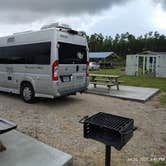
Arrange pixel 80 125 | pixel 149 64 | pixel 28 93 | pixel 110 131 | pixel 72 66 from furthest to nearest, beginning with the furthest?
pixel 149 64
pixel 28 93
pixel 72 66
pixel 80 125
pixel 110 131

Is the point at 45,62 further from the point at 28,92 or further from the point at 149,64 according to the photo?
the point at 149,64

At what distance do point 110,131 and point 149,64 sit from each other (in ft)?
60.7

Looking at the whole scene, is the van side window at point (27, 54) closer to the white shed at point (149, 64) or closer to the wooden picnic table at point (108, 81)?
the wooden picnic table at point (108, 81)

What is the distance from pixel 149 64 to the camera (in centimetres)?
1912

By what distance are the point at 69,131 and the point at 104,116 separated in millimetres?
1717

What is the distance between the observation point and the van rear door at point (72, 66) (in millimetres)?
5625

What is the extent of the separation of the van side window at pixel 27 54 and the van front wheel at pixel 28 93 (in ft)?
2.72

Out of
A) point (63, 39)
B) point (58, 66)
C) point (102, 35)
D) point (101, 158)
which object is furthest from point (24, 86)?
point (102, 35)

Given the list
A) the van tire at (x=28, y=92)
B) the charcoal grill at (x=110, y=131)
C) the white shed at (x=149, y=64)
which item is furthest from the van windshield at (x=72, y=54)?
the white shed at (x=149, y=64)

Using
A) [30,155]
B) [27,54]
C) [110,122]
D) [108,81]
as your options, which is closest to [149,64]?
[108,81]

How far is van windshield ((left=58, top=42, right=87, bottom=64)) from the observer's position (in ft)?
18.3

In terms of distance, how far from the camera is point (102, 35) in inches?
2249

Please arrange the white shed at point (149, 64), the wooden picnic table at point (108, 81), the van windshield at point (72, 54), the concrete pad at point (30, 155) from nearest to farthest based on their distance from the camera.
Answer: the concrete pad at point (30, 155) → the van windshield at point (72, 54) → the wooden picnic table at point (108, 81) → the white shed at point (149, 64)

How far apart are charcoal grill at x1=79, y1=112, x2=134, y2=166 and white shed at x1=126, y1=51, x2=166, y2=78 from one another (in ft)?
54.2
